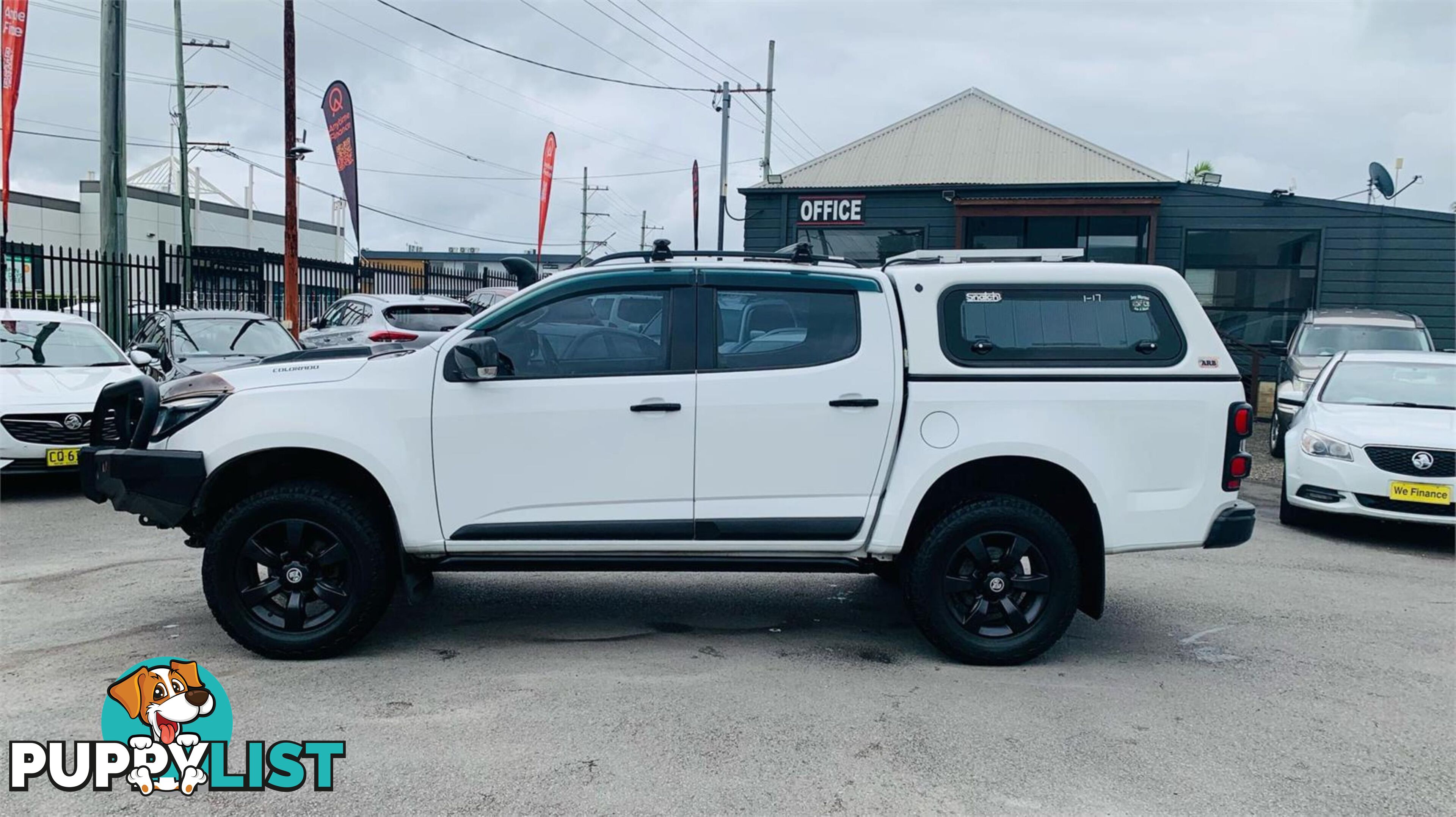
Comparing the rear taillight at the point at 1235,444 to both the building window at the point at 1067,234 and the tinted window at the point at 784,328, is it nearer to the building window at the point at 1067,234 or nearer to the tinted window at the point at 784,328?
the tinted window at the point at 784,328

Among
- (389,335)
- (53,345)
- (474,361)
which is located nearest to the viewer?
(474,361)

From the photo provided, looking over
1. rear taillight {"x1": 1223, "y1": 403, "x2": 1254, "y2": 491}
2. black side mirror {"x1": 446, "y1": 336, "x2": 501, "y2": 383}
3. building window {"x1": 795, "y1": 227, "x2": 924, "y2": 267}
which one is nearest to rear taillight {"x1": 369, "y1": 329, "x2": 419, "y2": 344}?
black side mirror {"x1": 446, "y1": 336, "x2": 501, "y2": 383}

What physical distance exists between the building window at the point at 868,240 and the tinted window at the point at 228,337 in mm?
10954

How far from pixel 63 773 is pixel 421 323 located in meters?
10.8

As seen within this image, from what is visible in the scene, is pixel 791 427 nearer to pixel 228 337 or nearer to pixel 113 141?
pixel 228 337

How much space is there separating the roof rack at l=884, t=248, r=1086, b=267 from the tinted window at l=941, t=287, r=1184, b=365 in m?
0.35

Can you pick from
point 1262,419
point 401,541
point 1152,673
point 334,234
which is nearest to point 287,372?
point 401,541

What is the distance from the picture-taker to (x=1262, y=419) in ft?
54.8

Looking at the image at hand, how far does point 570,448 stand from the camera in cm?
472

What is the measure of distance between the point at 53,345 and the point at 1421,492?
11741mm

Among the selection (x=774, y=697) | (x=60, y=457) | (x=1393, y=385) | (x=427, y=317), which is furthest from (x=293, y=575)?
(x=427, y=317)

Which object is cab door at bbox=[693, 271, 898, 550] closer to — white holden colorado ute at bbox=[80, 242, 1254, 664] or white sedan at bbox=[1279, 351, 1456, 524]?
white holden colorado ute at bbox=[80, 242, 1254, 664]

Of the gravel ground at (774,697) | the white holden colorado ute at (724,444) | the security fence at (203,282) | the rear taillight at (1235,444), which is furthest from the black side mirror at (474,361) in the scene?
the security fence at (203,282)

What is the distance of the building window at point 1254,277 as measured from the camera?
736 inches
